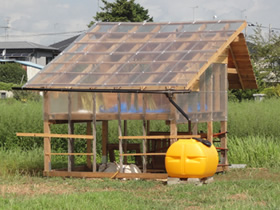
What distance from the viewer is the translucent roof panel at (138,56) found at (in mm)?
15539

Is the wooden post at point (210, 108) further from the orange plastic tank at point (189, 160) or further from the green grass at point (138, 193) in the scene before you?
the orange plastic tank at point (189, 160)

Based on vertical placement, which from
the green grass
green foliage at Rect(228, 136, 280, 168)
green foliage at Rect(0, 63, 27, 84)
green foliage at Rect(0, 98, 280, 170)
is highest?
green foliage at Rect(0, 63, 27, 84)

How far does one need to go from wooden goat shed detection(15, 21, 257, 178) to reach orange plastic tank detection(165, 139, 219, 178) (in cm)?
70

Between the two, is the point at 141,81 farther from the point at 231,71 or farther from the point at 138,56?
the point at 231,71

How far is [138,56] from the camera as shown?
53.9ft

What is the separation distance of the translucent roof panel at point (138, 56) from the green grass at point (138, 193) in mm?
2272

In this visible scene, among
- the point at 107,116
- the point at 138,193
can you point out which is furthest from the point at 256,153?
the point at 138,193

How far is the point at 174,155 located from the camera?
14508 mm

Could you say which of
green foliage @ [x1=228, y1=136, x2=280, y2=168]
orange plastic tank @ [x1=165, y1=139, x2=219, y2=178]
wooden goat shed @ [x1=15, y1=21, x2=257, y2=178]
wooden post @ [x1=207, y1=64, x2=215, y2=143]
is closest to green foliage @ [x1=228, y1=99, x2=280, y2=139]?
green foliage @ [x1=228, y1=136, x2=280, y2=168]

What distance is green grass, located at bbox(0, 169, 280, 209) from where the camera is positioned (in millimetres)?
11344

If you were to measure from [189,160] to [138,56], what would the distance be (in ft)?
10.5

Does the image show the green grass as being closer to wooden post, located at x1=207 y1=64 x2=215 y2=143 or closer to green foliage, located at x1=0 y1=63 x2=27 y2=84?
wooden post, located at x1=207 y1=64 x2=215 y2=143

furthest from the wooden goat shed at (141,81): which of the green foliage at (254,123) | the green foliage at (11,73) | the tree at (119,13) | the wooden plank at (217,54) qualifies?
the green foliage at (11,73)

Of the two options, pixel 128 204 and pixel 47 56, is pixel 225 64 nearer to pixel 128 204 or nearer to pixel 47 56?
pixel 128 204
